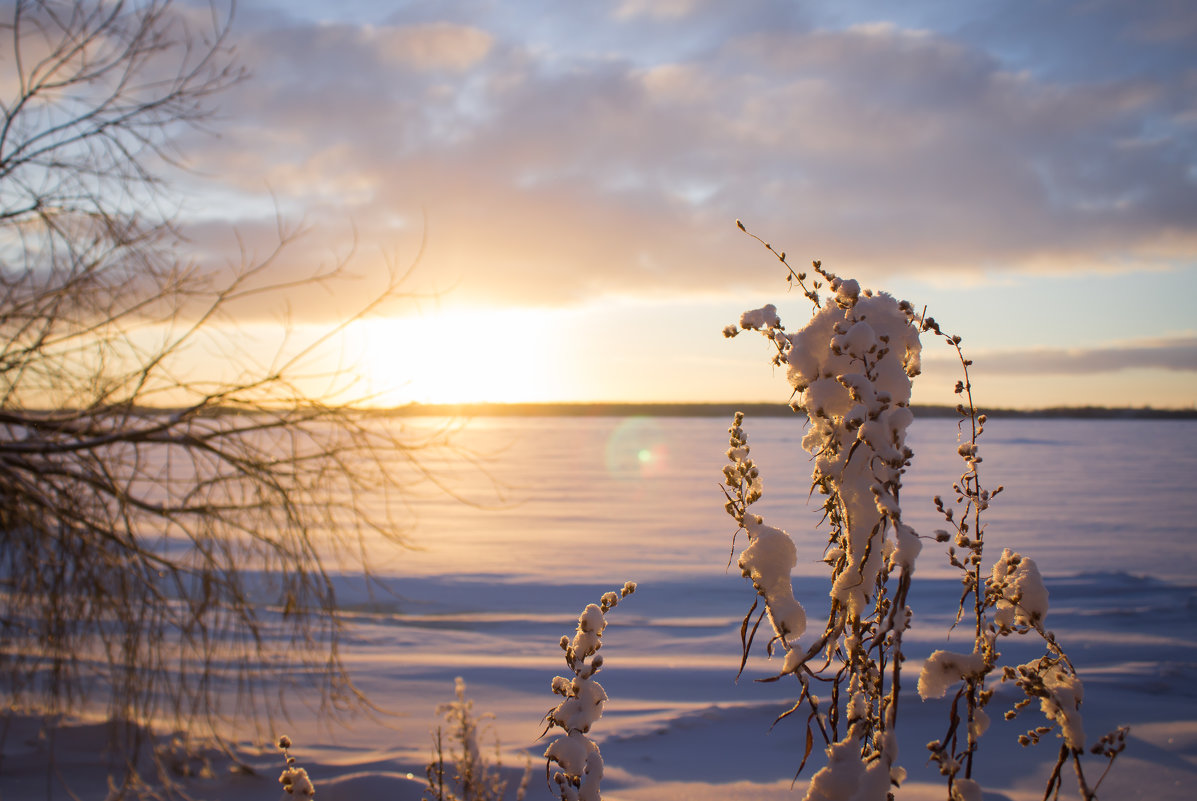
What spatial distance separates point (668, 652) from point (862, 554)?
7.16 metres

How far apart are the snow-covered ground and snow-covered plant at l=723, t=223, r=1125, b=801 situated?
292 mm

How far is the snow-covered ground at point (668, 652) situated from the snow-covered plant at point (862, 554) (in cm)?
29

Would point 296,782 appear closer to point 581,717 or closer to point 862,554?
point 581,717

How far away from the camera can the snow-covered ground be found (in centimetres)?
498

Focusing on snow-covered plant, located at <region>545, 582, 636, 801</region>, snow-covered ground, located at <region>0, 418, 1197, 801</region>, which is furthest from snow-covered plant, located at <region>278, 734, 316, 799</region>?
snow-covered ground, located at <region>0, 418, 1197, 801</region>

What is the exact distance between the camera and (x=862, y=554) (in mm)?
1236

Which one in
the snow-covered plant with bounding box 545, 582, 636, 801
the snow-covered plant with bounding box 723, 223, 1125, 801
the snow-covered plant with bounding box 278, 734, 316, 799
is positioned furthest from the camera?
the snow-covered plant with bounding box 278, 734, 316, 799

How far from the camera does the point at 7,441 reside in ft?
11.0

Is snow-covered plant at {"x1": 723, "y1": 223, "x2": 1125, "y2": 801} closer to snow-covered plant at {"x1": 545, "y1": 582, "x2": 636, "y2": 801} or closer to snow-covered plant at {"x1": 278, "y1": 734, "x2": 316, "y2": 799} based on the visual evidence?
snow-covered plant at {"x1": 545, "y1": 582, "x2": 636, "y2": 801}

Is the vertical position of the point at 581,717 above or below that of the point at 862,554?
below

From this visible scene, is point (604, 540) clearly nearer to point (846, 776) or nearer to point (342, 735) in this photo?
point (342, 735)

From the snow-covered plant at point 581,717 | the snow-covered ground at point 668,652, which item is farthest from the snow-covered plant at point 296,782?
the snow-covered ground at point 668,652

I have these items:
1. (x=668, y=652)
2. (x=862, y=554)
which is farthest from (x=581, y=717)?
(x=668, y=652)

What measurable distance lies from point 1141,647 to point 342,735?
751cm
